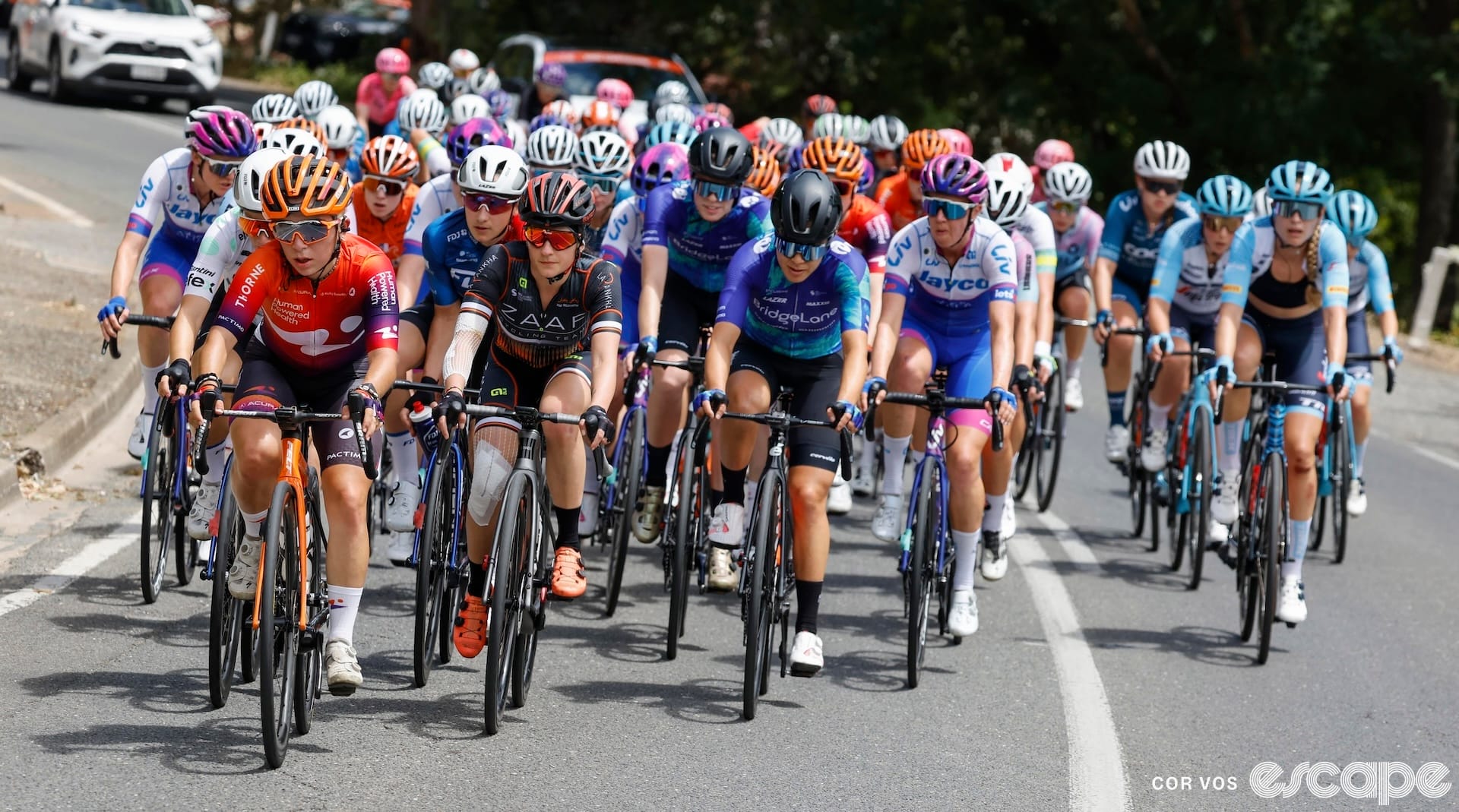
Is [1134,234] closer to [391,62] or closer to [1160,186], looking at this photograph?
[1160,186]

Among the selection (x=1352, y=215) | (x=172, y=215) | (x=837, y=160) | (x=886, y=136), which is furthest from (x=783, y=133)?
(x=172, y=215)

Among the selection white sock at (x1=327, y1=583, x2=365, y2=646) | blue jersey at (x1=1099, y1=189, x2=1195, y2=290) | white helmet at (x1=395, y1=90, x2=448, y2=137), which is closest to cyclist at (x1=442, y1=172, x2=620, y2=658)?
white sock at (x1=327, y1=583, x2=365, y2=646)

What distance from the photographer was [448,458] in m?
7.33

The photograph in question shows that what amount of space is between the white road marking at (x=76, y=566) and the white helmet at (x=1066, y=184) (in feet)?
19.2

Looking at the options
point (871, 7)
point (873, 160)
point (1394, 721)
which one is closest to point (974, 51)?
point (871, 7)

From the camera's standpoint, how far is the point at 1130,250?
39.1ft

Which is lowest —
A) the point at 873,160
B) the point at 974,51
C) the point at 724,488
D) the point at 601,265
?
the point at 724,488

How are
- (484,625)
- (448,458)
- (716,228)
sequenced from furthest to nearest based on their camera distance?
(716,228)
(448,458)
(484,625)

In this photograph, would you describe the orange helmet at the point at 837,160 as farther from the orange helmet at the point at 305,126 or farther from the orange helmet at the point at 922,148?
the orange helmet at the point at 305,126

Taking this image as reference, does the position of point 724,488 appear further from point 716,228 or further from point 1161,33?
point 1161,33

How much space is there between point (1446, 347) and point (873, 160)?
10725 millimetres

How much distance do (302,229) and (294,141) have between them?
61.0 inches

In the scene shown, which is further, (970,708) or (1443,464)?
(1443,464)

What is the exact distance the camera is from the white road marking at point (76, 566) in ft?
25.7
